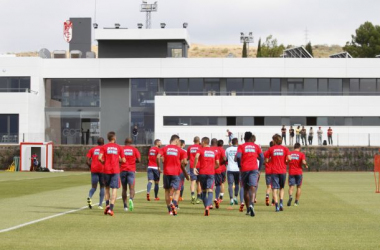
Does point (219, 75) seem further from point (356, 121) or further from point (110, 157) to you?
point (110, 157)

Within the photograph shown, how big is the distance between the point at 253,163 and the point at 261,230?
13.3 feet

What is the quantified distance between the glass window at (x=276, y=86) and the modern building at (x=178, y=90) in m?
0.09

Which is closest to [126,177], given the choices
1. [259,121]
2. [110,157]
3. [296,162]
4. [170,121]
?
[110,157]

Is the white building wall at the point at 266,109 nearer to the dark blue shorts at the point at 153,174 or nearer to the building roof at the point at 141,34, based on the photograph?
the building roof at the point at 141,34

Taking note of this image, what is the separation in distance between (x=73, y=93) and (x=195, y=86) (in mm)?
11158

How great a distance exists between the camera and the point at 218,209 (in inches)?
828

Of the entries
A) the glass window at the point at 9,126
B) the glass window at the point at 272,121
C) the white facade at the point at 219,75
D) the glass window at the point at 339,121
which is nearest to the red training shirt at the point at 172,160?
the white facade at the point at 219,75

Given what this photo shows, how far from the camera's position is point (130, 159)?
20.6 meters

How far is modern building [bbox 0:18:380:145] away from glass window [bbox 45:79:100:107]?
9cm

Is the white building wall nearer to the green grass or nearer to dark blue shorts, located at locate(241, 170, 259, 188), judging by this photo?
the green grass

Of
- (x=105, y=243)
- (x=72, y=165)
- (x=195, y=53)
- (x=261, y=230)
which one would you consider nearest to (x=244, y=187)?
(x=261, y=230)

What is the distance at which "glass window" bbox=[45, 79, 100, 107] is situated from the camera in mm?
67812

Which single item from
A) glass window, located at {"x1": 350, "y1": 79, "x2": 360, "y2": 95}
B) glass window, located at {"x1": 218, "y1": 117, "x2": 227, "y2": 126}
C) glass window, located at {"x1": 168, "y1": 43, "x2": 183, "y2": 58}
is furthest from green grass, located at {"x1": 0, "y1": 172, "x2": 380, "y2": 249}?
glass window, located at {"x1": 350, "y1": 79, "x2": 360, "y2": 95}

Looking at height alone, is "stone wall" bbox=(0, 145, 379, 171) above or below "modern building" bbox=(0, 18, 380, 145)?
below
